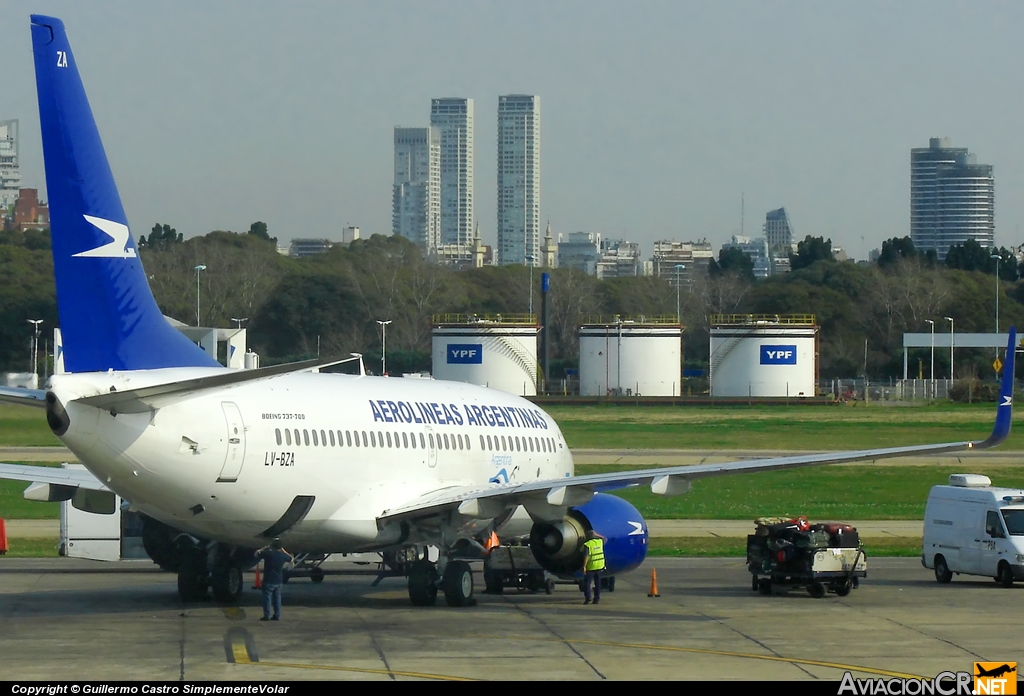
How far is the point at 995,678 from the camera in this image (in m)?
20.7

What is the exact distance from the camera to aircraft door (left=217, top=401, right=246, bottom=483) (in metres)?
25.1

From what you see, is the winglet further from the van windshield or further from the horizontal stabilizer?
the horizontal stabilizer

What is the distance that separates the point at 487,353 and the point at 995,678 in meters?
120

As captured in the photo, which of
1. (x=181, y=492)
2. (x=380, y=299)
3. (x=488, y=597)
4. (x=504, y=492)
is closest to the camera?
(x=181, y=492)

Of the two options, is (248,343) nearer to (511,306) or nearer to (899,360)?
(511,306)

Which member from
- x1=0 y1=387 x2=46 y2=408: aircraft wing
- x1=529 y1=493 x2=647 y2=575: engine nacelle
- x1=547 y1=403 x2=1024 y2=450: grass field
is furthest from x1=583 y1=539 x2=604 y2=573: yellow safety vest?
x1=547 y1=403 x2=1024 y2=450: grass field

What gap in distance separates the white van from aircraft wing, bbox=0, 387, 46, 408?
2140 cm

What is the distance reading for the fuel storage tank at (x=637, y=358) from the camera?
145750 millimetres

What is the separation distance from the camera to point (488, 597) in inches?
1260

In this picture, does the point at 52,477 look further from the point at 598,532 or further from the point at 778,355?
the point at 778,355

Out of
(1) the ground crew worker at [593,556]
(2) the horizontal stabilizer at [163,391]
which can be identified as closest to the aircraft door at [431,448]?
(1) the ground crew worker at [593,556]

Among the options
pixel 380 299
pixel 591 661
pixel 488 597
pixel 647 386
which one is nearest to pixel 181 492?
pixel 591 661

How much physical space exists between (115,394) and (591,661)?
838 centimetres

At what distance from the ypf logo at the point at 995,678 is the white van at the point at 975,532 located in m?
12.2
